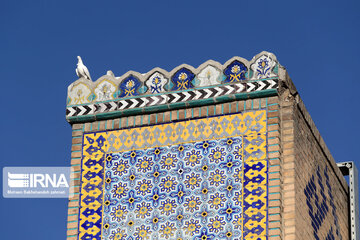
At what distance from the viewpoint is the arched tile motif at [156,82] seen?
12.5m

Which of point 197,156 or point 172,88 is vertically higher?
point 172,88

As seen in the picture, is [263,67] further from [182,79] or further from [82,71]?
[82,71]

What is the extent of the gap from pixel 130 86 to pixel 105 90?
0.28 meters

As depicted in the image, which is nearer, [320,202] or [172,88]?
[172,88]

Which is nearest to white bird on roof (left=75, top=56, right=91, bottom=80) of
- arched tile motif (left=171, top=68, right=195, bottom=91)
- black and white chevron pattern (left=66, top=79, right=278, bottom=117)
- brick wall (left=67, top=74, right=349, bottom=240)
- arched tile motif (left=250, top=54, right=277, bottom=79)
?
black and white chevron pattern (left=66, top=79, right=278, bottom=117)

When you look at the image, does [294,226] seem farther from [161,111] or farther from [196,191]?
[161,111]

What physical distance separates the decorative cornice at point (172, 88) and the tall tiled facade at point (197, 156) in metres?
0.01

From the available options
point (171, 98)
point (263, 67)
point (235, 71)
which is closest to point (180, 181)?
point (171, 98)

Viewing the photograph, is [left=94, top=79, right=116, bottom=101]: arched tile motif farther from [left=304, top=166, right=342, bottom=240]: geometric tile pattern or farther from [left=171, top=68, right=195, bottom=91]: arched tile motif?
[left=304, top=166, right=342, bottom=240]: geometric tile pattern

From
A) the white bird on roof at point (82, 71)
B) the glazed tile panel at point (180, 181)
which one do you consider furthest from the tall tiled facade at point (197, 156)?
the white bird on roof at point (82, 71)

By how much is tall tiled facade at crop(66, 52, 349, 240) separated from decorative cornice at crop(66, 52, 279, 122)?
0.01 m

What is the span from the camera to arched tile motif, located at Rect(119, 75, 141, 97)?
1264cm

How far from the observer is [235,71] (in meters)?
12.3

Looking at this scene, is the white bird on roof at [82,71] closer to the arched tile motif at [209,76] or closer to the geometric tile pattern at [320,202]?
the arched tile motif at [209,76]
